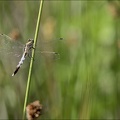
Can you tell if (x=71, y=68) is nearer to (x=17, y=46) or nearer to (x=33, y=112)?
(x=17, y=46)

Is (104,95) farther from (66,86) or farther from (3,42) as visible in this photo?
(3,42)

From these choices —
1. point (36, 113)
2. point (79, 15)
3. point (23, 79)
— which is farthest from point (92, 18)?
point (36, 113)

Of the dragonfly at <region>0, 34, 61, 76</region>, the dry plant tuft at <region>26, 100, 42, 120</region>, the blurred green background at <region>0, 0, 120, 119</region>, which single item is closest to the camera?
the dry plant tuft at <region>26, 100, 42, 120</region>

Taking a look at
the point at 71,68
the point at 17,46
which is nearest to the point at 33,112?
the point at 17,46

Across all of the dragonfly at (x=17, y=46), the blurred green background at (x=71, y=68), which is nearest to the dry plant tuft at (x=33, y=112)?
the dragonfly at (x=17, y=46)

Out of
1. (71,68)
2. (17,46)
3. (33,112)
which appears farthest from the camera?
(71,68)

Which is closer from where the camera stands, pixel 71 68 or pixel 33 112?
pixel 33 112

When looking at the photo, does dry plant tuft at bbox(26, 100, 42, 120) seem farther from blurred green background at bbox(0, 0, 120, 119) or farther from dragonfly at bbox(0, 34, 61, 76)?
blurred green background at bbox(0, 0, 120, 119)

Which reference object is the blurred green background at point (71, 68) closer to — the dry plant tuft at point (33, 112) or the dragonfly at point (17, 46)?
the dragonfly at point (17, 46)

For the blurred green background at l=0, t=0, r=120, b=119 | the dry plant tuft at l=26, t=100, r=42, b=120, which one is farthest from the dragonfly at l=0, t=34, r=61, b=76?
the dry plant tuft at l=26, t=100, r=42, b=120
